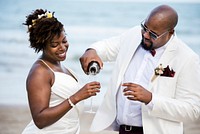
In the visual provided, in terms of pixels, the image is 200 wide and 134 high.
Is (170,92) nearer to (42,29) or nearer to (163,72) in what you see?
(163,72)

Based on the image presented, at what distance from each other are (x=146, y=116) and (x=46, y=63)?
0.68 m

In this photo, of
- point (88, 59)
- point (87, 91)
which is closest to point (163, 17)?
point (88, 59)

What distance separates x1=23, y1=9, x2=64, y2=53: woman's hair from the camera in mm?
3328

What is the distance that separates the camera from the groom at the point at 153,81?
337cm

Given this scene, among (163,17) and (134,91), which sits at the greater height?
(163,17)

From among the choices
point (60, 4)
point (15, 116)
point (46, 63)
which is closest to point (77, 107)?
point (46, 63)

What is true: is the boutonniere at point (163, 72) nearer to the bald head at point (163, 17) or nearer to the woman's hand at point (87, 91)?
the bald head at point (163, 17)

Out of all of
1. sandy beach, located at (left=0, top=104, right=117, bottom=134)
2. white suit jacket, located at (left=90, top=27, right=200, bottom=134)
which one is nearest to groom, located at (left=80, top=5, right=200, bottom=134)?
white suit jacket, located at (left=90, top=27, right=200, bottom=134)

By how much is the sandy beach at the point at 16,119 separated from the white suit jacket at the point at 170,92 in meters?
3.01

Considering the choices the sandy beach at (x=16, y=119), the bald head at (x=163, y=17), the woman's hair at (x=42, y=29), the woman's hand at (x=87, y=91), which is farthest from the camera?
the sandy beach at (x=16, y=119)

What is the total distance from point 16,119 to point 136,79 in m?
4.01

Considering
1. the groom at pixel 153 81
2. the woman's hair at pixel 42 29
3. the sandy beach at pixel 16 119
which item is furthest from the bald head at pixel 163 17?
the sandy beach at pixel 16 119

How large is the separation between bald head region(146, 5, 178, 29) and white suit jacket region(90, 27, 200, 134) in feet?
0.39

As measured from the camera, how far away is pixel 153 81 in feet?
11.4
